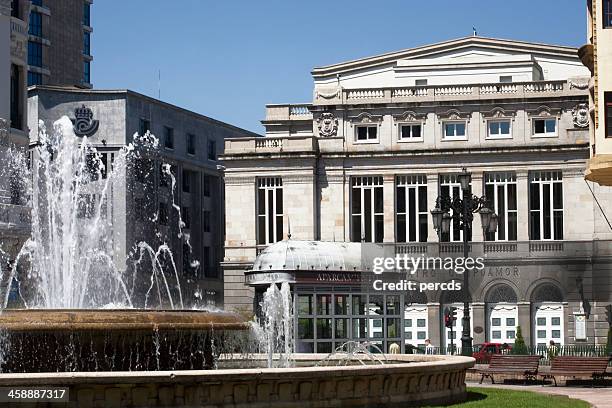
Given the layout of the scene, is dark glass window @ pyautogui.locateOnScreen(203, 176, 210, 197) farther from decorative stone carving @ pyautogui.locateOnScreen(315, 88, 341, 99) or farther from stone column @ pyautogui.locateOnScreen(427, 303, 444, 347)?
stone column @ pyautogui.locateOnScreen(427, 303, 444, 347)

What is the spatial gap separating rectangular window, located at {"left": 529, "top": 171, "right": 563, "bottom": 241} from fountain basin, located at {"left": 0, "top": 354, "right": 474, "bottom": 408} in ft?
149

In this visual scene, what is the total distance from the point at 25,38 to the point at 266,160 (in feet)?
46.2

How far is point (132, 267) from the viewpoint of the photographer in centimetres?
8681

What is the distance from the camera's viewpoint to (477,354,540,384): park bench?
34562 mm

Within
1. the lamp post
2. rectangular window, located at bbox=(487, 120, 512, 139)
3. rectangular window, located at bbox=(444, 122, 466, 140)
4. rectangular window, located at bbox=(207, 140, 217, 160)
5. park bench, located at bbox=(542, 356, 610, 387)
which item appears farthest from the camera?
rectangular window, located at bbox=(207, 140, 217, 160)

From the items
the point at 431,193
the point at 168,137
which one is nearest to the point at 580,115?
the point at 431,193

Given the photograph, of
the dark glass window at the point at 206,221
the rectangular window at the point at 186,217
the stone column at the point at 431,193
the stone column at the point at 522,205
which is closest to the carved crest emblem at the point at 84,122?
the rectangular window at the point at 186,217

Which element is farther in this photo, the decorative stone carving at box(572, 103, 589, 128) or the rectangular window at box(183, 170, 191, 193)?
the rectangular window at box(183, 170, 191, 193)

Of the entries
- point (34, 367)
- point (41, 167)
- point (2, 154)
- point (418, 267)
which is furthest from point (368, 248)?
point (34, 367)

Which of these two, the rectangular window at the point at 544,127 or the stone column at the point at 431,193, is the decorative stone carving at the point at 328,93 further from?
the rectangular window at the point at 544,127

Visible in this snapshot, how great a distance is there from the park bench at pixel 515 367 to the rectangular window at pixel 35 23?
75282mm

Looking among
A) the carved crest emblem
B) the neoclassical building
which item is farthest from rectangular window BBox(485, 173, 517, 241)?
the carved crest emblem

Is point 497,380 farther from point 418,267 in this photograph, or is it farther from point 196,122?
point 196,122

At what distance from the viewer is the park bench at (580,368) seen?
33.4 m
